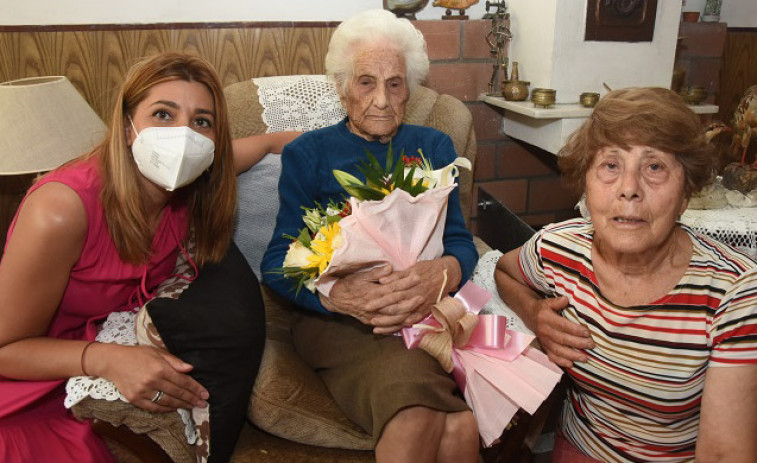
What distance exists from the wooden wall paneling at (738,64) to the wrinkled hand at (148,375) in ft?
9.53

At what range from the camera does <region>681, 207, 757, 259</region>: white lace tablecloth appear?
185 cm

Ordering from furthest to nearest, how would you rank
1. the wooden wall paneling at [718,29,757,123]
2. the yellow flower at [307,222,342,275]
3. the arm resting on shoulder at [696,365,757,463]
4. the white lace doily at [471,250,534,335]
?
the wooden wall paneling at [718,29,757,123] < the white lace doily at [471,250,534,335] < the yellow flower at [307,222,342,275] < the arm resting on shoulder at [696,365,757,463]

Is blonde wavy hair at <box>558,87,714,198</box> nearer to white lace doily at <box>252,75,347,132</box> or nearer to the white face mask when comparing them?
the white face mask

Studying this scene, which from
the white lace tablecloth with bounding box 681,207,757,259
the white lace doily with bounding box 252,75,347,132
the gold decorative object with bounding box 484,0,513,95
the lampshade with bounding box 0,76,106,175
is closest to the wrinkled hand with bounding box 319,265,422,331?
the white lace doily with bounding box 252,75,347,132

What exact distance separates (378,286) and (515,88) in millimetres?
1248

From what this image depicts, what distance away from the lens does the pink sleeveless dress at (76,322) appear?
48.4 inches

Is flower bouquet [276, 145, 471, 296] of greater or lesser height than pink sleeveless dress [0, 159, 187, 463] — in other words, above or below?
above

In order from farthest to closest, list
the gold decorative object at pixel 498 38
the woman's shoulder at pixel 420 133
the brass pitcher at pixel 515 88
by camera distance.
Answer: the gold decorative object at pixel 498 38
the brass pitcher at pixel 515 88
the woman's shoulder at pixel 420 133

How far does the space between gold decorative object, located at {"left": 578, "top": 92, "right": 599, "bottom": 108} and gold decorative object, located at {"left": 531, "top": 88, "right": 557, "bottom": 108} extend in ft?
0.36

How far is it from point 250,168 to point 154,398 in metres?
0.83

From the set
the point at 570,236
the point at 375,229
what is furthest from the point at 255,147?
the point at 570,236

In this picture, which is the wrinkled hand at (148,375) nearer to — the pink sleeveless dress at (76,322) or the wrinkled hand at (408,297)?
the pink sleeveless dress at (76,322)

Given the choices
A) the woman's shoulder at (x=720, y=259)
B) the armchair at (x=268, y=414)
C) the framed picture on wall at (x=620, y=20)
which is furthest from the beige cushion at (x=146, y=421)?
the framed picture on wall at (x=620, y=20)

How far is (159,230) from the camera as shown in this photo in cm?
147
